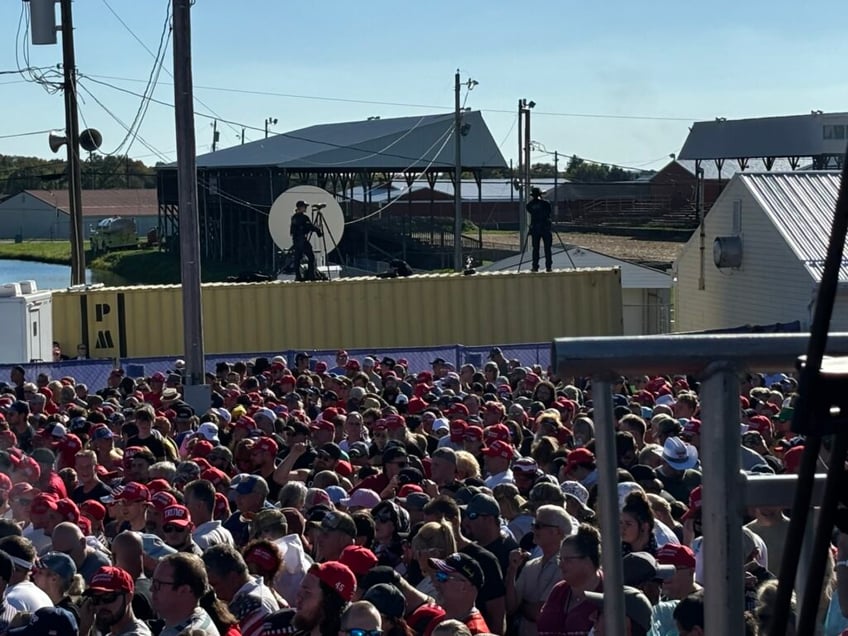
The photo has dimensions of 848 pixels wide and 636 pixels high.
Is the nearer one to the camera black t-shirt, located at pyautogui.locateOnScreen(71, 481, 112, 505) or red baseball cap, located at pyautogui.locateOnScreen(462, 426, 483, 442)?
black t-shirt, located at pyautogui.locateOnScreen(71, 481, 112, 505)

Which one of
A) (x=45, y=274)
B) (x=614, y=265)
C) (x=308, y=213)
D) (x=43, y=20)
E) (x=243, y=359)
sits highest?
(x=43, y=20)

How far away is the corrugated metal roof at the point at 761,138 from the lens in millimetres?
57250

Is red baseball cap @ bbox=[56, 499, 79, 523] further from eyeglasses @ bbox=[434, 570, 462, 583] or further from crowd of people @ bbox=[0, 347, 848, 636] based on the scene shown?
eyeglasses @ bbox=[434, 570, 462, 583]

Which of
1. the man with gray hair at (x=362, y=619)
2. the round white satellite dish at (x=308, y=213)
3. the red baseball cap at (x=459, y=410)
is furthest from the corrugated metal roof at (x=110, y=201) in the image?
the man with gray hair at (x=362, y=619)

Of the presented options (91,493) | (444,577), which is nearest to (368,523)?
(444,577)

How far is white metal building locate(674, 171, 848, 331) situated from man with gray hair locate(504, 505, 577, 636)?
736 inches

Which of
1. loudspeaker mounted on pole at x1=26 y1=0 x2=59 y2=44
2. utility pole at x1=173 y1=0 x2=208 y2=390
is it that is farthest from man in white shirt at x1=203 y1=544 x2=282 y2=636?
loudspeaker mounted on pole at x1=26 y1=0 x2=59 y2=44

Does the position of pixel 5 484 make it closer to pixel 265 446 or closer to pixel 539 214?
pixel 265 446

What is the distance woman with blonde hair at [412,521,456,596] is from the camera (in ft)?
20.1

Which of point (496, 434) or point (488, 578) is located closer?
point (488, 578)

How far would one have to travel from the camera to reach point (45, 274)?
7588 centimetres

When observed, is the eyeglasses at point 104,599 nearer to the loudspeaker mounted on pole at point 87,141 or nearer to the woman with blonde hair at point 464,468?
the woman with blonde hair at point 464,468

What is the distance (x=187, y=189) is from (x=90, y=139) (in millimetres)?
17069

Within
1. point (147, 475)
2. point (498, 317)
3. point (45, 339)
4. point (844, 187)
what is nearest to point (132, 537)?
point (147, 475)
